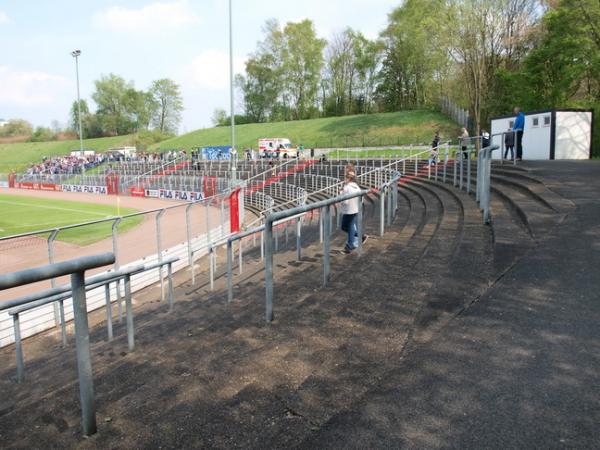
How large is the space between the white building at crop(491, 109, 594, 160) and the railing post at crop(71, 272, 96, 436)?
18.6 metres

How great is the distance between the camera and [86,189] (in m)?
47.1

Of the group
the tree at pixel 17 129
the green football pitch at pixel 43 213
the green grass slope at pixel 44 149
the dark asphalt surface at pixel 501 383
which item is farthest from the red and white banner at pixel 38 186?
the tree at pixel 17 129

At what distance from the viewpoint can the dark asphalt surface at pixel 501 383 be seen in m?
2.64

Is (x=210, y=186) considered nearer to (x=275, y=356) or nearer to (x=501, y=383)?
(x=275, y=356)

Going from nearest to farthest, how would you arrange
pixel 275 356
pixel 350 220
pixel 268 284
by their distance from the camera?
pixel 275 356 → pixel 268 284 → pixel 350 220

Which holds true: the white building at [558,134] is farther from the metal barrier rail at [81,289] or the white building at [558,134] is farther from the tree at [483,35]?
the metal barrier rail at [81,289]

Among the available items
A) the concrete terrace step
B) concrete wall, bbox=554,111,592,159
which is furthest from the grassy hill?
the concrete terrace step

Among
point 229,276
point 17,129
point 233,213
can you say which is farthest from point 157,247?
point 17,129

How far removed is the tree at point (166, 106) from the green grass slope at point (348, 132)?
3758 centimetres

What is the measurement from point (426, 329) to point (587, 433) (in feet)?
5.18

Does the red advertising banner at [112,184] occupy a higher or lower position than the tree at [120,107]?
lower

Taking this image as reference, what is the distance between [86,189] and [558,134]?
135ft

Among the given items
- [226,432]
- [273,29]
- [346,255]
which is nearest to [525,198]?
[346,255]

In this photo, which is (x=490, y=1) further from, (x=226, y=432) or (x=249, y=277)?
(x=226, y=432)
